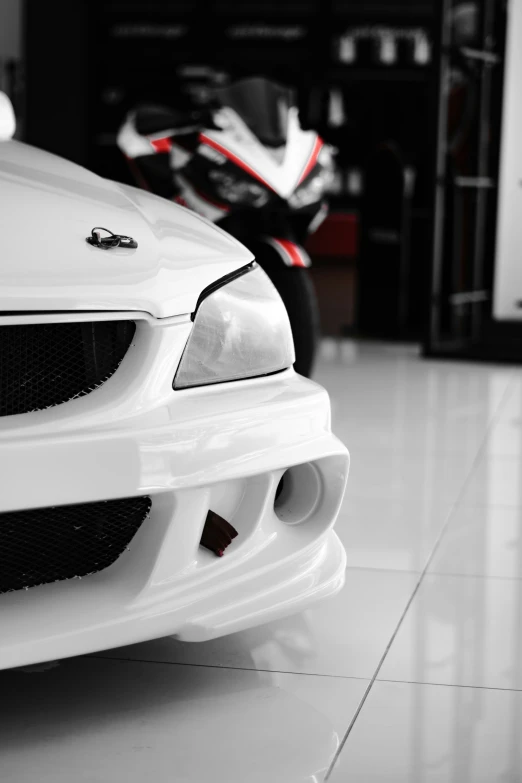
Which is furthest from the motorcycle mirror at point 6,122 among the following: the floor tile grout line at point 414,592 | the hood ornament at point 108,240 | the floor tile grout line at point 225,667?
the floor tile grout line at point 414,592

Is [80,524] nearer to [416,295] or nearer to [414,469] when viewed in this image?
[414,469]

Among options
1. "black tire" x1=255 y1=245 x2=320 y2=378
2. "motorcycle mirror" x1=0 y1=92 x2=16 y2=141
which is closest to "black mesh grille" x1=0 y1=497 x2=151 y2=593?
"motorcycle mirror" x1=0 y1=92 x2=16 y2=141

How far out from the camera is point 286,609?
69.4 inches

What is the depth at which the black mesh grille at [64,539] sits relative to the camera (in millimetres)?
1538

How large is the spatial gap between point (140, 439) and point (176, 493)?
0.09 m

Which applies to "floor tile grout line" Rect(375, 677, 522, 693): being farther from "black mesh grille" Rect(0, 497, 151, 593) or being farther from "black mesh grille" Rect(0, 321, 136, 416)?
"black mesh grille" Rect(0, 321, 136, 416)

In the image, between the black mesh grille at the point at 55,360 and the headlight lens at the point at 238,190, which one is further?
the headlight lens at the point at 238,190

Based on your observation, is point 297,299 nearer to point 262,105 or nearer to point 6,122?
point 262,105

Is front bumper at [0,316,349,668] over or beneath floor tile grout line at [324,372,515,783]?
over

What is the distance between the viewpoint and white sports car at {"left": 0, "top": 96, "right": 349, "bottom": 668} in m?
1.49

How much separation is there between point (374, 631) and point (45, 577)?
69 centimetres

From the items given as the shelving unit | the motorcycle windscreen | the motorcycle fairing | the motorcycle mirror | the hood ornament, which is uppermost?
the motorcycle mirror

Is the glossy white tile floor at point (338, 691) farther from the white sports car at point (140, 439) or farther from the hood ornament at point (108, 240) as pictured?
the hood ornament at point (108, 240)

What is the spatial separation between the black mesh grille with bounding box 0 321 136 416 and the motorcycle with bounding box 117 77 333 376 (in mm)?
2128
